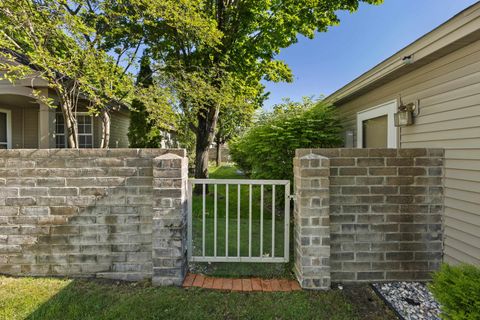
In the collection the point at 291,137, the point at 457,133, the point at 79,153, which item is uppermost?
the point at 291,137

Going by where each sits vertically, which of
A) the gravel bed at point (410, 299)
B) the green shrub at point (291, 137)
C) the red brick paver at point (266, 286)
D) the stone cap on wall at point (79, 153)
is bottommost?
the gravel bed at point (410, 299)

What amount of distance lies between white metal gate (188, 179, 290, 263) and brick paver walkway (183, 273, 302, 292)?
0.25 metres

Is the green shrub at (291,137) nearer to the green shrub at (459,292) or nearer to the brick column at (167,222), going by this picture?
the brick column at (167,222)

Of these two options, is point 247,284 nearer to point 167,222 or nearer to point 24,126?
point 167,222

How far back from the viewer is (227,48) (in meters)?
7.59

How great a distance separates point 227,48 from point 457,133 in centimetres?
637

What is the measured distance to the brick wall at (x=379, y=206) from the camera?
2.75 metres

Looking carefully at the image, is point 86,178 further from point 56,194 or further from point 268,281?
point 268,281

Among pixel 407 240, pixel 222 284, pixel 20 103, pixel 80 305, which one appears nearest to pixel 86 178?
pixel 80 305

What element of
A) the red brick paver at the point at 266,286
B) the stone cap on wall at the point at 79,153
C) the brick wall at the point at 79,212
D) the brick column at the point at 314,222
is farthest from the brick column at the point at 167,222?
the brick column at the point at 314,222

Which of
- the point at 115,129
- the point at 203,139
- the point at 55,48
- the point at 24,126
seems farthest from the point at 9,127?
the point at 203,139

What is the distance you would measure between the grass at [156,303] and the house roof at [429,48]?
2.68m

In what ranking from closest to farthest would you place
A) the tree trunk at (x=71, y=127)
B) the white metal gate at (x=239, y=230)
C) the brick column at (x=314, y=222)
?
1. the brick column at (x=314, y=222)
2. the white metal gate at (x=239, y=230)
3. the tree trunk at (x=71, y=127)

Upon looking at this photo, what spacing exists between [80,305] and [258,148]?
3.66 m
